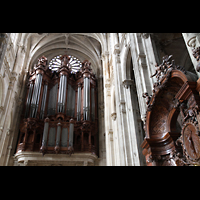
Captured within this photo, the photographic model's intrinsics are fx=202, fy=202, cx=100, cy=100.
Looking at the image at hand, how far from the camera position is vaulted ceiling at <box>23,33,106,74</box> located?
18469 millimetres

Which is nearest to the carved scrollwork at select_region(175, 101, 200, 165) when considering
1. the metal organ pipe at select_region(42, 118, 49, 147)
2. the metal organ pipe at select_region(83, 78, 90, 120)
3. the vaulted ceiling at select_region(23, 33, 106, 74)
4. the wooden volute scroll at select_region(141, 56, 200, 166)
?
the wooden volute scroll at select_region(141, 56, 200, 166)

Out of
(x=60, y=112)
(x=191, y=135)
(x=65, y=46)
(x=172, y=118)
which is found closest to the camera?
(x=191, y=135)

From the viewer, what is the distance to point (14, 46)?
14.4m

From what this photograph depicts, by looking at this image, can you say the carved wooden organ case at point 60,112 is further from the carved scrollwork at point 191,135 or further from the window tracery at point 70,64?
the carved scrollwork at point 191,135

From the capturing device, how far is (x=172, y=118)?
5012 millimetres

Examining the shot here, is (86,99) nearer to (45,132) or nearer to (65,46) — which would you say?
(45,132)

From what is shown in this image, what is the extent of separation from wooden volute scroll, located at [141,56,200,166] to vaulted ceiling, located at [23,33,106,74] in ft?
46.1

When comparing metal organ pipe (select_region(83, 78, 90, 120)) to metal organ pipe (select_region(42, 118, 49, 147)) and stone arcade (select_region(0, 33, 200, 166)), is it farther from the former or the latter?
metal organ pipe (select_region(42, 118, 49, 147))

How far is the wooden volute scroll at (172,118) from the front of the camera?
3590 millimetres

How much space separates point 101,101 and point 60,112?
3648mm

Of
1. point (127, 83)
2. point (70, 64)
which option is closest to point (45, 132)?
point (127, 83)
